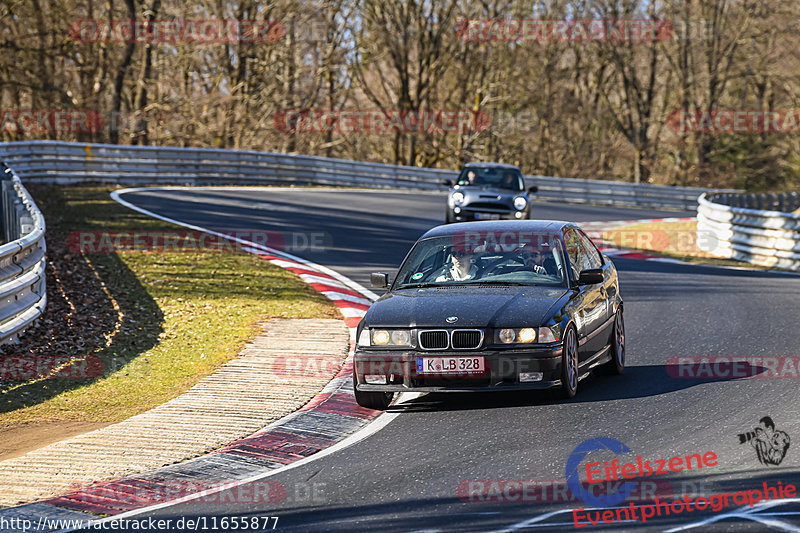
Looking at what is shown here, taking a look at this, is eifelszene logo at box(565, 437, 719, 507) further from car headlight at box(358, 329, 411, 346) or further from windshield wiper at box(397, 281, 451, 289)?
windshield wiper at box(397, 281, 451, 289)

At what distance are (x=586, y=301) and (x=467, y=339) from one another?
4.93ft

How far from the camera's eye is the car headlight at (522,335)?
8.13 meters

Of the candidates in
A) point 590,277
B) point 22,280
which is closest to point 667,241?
→ point 590,277

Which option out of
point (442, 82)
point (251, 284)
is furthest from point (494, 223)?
point (442, 82)

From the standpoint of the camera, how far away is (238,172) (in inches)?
1373

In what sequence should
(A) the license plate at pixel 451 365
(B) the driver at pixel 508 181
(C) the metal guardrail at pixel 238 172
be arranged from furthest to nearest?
1. (C) the metal guardrail at pixel 238 172
2. (B) the driver at pixel 508 181
3. (A) the license plate at pixel 451 365

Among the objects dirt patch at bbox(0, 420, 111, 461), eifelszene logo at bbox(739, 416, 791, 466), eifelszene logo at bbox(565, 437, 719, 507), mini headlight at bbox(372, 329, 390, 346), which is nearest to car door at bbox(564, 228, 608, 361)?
mini headlight at bbox(372, 329, 390, 346)

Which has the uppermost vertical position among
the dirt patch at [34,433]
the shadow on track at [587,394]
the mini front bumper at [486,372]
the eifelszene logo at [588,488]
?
the mini front bumper at [486,372]

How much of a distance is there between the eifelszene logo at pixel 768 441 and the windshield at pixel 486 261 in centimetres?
226

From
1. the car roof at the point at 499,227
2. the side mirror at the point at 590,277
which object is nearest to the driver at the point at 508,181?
the car roof at the point at 499,227

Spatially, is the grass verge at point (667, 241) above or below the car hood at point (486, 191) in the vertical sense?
below

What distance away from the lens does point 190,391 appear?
9.52 meters

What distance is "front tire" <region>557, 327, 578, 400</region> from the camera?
8305mm

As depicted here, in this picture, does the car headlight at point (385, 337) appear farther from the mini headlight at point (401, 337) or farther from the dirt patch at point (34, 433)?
the dirt patch at point (34, 433)
